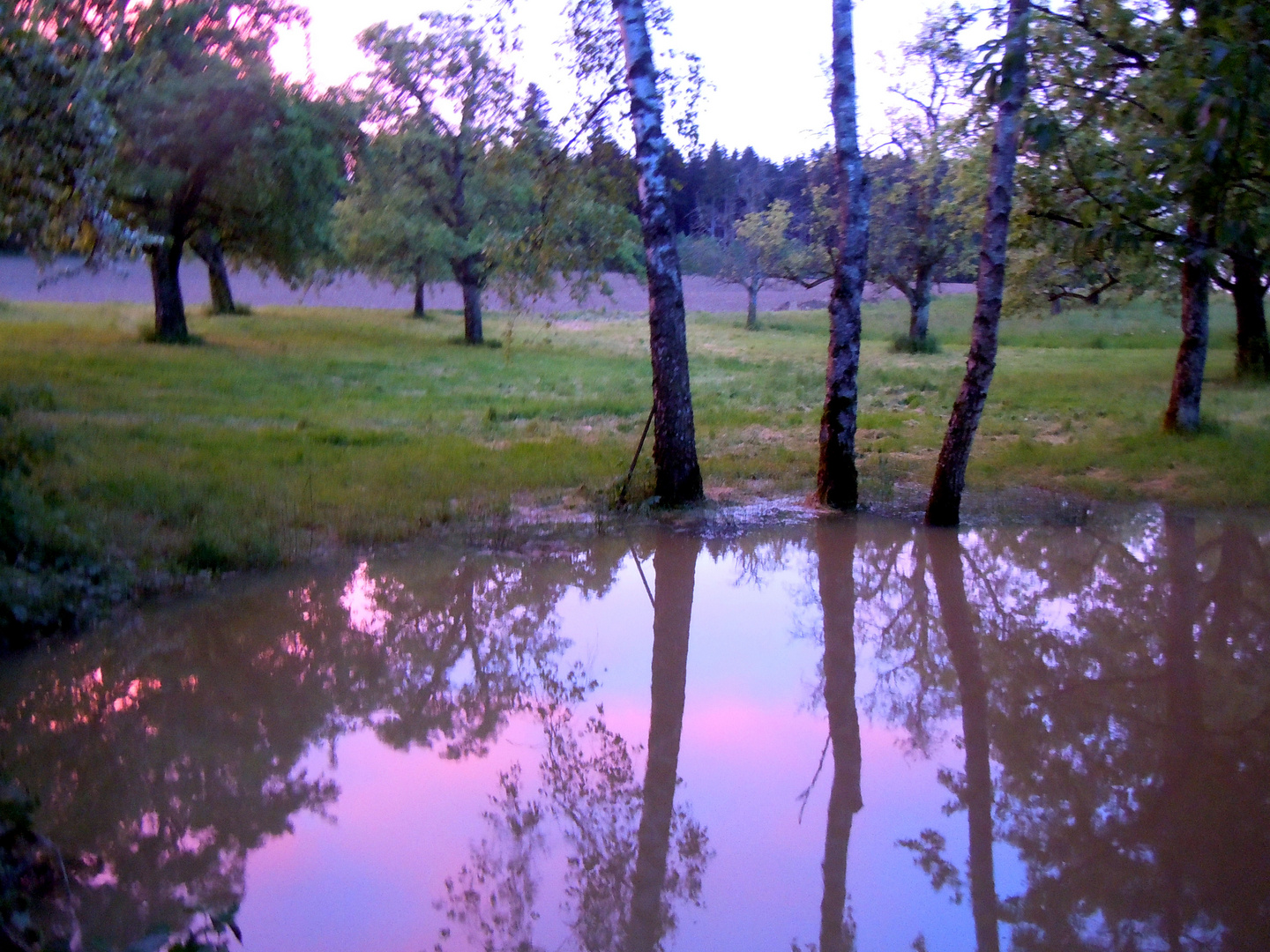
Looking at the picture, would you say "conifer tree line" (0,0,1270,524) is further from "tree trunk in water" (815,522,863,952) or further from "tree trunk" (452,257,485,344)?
"tree trunk" (452,257,485,344)

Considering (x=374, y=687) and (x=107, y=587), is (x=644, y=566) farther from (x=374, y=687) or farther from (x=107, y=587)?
(x=107, y=587)

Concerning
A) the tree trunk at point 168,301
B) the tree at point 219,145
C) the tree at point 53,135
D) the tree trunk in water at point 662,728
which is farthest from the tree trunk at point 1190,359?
the tree trunk at point 168,301

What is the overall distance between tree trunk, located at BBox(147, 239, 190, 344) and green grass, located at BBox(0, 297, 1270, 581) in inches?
40.1

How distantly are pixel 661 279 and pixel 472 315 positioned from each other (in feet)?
77.0

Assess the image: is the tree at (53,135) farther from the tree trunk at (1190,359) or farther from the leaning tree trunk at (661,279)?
the tree trunk at (1190,359)

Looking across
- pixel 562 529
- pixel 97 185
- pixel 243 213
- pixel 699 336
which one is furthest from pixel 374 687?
pixel 699 336

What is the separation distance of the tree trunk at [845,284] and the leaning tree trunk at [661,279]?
1.52m

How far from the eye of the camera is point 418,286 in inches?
1566

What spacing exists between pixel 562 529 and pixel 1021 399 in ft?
44.1

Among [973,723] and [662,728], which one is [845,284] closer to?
[973,723]

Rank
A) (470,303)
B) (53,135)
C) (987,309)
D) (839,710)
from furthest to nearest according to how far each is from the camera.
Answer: (470,303), (987,309), (53,135), (839,710)

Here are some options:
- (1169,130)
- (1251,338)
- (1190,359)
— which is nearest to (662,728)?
(1169,130)

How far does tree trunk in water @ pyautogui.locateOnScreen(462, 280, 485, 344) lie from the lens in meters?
33.8

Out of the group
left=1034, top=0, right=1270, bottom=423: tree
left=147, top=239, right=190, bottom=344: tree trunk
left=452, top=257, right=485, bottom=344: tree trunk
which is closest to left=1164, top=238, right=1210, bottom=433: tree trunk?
left=1034, top=0, right=1270, bottom=423: tree
